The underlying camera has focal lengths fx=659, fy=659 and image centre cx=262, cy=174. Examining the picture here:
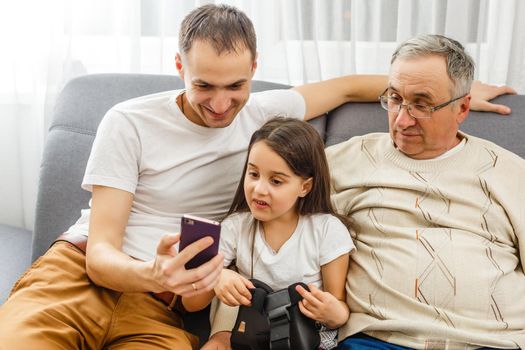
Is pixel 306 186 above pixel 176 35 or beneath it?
beneath

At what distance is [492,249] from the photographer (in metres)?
1.68

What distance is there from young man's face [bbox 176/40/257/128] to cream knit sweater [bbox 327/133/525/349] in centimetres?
40

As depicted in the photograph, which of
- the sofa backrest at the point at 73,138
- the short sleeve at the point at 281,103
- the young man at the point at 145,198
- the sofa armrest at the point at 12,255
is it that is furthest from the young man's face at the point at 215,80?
the sofa armrest at the point at 12,255

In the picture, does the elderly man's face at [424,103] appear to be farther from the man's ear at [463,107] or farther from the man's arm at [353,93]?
the man's arm at [353,93]

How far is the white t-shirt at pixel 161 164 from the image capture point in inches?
64.9

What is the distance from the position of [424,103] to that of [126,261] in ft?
2.79

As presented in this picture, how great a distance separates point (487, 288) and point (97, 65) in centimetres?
160

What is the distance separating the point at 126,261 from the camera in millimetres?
1484

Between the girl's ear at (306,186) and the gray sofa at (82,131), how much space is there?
1.27ft

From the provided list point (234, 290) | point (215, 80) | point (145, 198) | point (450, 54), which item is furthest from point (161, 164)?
point (450, 54)

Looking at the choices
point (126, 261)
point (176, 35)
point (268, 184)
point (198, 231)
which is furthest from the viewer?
point (176, 35)

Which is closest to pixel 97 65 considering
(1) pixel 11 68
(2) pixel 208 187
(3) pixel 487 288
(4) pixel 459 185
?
(1) pixel 11 68

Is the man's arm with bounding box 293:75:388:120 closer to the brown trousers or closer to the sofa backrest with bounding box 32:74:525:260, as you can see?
the sofa backrest with bounding box 32:74:525:260

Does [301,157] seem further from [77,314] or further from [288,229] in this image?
[77,314]
